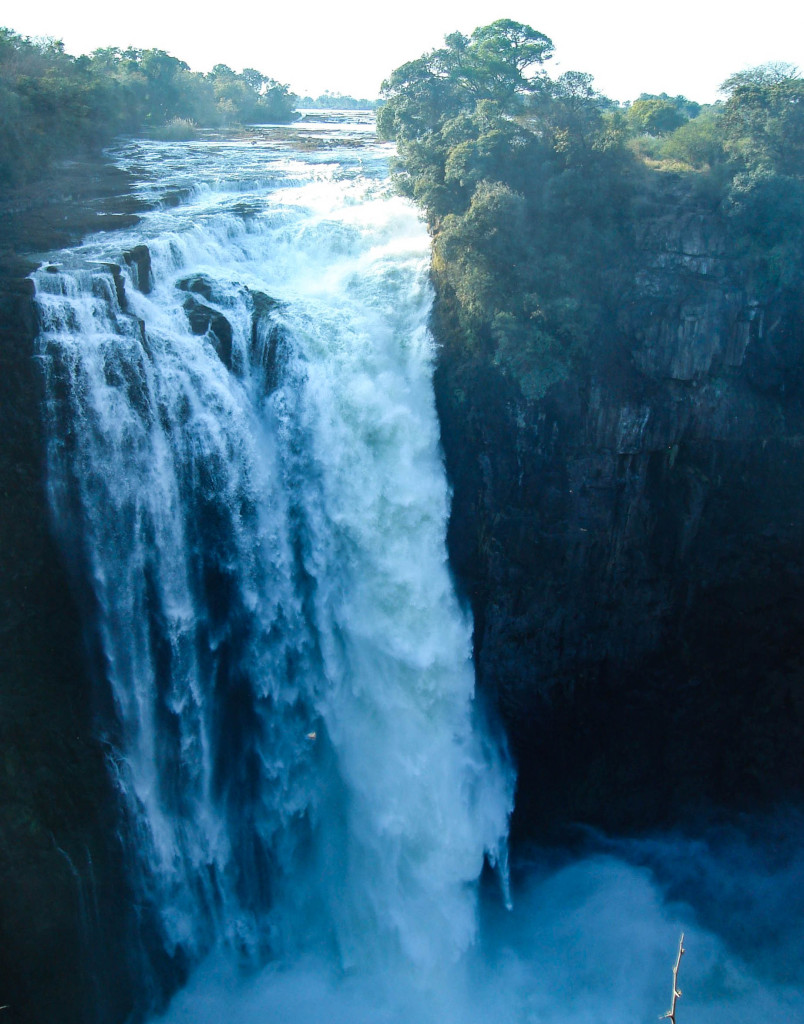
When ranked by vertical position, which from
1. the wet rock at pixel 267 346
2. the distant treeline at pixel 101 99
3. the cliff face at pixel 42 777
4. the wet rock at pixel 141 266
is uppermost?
the distant treeline at pixel 101 99

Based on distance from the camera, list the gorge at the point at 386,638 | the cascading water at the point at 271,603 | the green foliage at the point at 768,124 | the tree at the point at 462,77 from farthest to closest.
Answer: the tree at the point at 462,77 → the green foliage at the point at 768,124 → the cascading water at the point at 271,603 → the gorge at the point at 386,638

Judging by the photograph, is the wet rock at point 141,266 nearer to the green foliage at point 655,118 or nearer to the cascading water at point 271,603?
the cascading water at point 271,603

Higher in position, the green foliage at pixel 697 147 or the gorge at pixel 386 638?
the green foliage at pixel 697 147

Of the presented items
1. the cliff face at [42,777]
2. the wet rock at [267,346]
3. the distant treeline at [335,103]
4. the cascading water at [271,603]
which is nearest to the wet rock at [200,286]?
the cascading water at [271,603]

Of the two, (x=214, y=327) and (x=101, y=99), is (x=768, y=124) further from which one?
(x=101, y=99)

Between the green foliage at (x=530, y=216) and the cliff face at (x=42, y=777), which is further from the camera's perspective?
the green foliage at (x=530, y=216)

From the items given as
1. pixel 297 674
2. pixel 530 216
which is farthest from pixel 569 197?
pixel 297 674

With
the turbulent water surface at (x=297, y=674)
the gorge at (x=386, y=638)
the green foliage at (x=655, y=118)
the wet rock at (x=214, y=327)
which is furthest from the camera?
the green foliage at (x=655, y=118)

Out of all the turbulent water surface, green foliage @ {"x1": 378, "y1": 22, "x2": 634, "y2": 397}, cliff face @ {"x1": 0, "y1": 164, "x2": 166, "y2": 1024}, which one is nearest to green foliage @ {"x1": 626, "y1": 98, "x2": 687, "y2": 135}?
green foliage @ {"x1": 378, "y1": 22, "x2": 634, "y2": 397}
